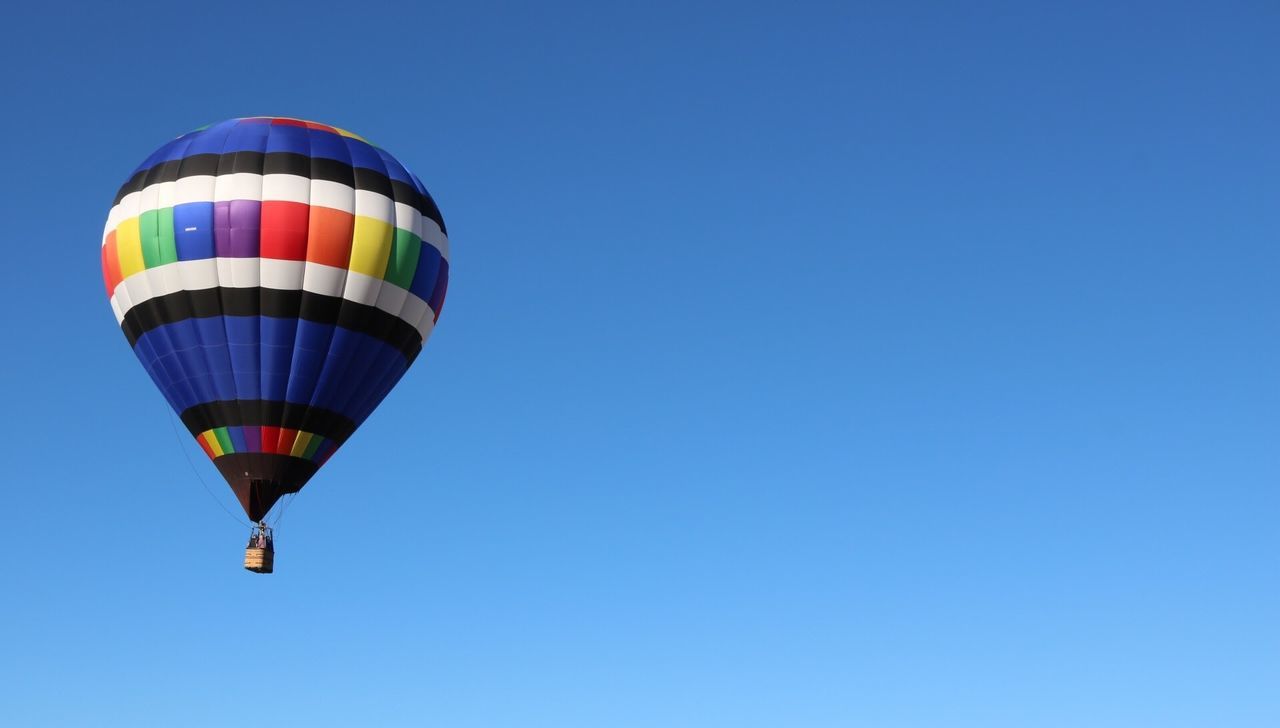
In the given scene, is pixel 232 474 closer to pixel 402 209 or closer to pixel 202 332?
pixel 202 332

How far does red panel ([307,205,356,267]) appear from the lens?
36.3 metres

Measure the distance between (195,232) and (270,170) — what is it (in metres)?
2.18

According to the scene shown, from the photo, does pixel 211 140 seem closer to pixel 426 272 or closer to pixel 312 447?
pixel 426 272

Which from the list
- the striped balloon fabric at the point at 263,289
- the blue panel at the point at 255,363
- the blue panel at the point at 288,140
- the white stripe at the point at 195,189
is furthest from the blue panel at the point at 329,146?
the blue panel at the point at 255,363

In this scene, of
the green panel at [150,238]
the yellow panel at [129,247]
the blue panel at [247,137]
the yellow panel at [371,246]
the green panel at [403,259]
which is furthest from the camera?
the green panel at [403,259]

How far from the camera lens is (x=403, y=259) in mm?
37594

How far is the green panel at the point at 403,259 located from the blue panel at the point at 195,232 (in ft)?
13.1

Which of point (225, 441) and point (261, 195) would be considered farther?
point (261, 195)

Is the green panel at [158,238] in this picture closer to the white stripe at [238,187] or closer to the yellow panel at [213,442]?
the white stripe at [238,187]

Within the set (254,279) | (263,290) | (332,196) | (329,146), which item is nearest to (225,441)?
(263,290)

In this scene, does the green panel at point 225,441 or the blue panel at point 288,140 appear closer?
the green panel at point 225,441

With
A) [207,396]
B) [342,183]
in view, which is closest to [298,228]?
[342,183]

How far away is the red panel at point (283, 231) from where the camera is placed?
118 feet

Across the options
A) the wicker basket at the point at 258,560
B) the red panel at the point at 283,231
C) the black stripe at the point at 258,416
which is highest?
the red panel at the point at 283,231
